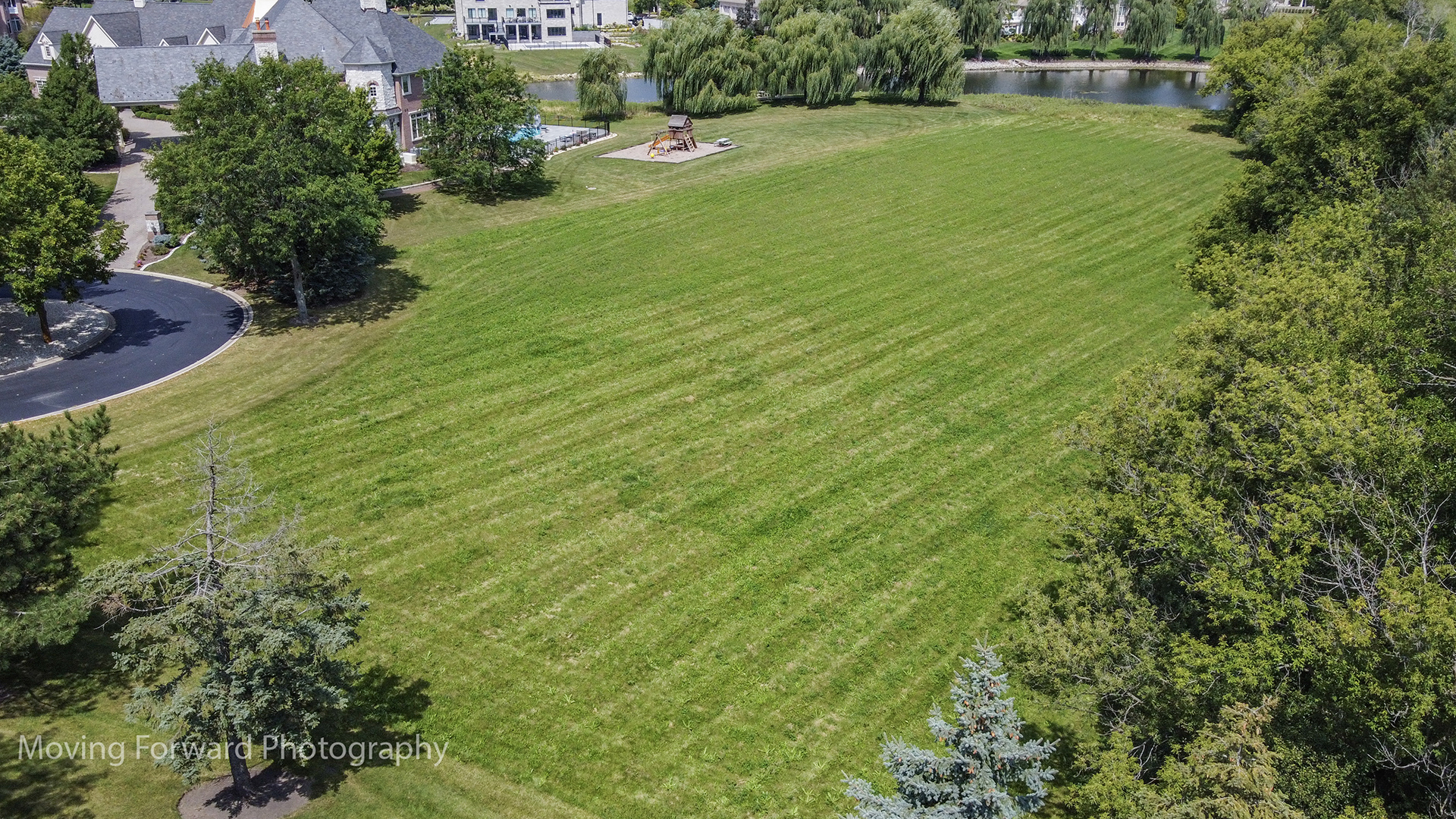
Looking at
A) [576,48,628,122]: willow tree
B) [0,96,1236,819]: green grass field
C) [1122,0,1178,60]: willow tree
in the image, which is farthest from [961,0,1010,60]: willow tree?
[0,96,1236,819]: green grass field

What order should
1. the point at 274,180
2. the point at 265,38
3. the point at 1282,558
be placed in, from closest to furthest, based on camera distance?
the point at 1282,558 → the point at 274,180 → the point at 265,38

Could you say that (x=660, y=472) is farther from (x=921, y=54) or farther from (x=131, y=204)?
(x=921, y=54)

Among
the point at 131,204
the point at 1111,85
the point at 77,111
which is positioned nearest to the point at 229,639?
the point at 131,204

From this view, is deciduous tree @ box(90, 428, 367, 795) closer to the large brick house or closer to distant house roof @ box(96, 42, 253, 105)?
the large brick house

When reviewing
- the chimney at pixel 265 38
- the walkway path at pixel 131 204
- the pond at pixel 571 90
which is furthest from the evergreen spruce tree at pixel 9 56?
the pond at pixel 571 90

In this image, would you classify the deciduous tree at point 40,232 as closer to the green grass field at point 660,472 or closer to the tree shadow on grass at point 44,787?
the green grass field at point 660,472
